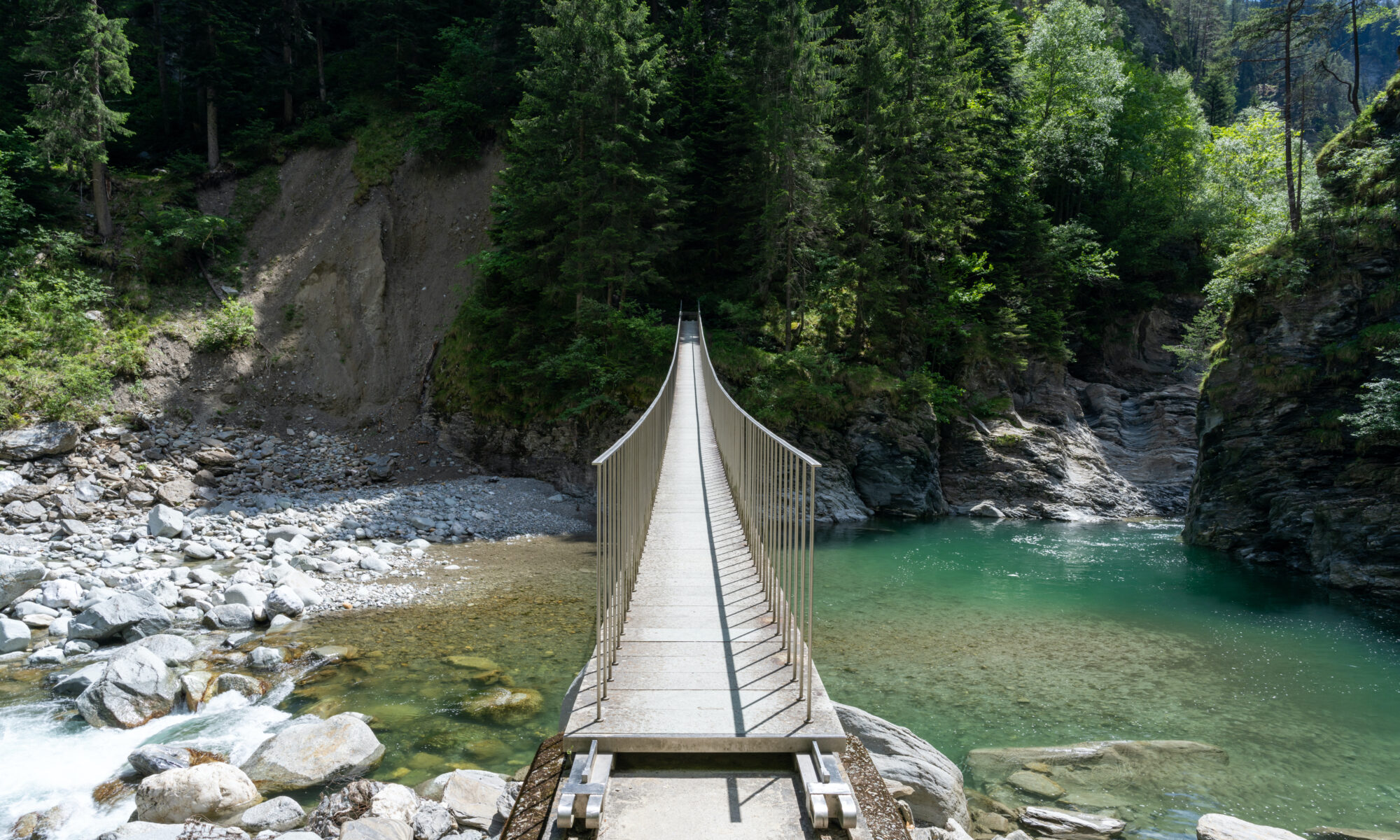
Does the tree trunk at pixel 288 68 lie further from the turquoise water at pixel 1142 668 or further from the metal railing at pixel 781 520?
the metal railing at pixel 781 520

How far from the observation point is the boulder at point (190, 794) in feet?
17.4

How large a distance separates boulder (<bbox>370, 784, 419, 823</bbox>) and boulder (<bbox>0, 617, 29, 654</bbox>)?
646 centimetres

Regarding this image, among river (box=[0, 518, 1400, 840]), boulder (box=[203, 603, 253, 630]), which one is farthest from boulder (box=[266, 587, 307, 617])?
river (box=[0, 518, 1400, 840])

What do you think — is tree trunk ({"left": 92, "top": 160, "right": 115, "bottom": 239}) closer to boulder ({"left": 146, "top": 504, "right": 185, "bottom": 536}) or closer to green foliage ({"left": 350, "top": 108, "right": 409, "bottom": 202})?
green foliage ({"left": 350, "top": 108, "right": 409, "bottom": 202})

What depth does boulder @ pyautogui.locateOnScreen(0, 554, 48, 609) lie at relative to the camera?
377 inches

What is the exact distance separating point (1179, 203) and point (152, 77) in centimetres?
3840

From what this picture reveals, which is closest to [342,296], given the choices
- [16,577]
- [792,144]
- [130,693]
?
[16,577]

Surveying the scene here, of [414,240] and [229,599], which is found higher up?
[414,240]

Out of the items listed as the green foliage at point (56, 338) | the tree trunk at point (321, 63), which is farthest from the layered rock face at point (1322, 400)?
the tree trunk at point (321, 63)

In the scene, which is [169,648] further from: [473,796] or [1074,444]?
[1074,444]

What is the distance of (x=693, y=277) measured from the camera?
24000 millimetres

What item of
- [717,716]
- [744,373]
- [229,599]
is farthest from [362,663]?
[744,373]

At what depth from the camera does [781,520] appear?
505 centimetres

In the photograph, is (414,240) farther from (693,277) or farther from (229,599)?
(229,599)
